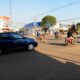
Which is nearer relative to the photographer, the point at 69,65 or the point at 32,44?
the point at 69,65

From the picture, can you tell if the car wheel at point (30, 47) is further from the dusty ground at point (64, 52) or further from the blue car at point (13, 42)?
the dusty ground at point (64, 52)

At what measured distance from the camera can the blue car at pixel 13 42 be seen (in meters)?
16.5

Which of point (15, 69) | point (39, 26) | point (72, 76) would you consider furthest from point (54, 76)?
point (39, 26)

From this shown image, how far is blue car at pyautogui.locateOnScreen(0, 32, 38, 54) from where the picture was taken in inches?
648

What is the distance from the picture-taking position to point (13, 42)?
16750mm

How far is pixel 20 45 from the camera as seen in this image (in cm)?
1705

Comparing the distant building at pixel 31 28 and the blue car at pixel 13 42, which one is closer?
the blue car at pixel 13 42

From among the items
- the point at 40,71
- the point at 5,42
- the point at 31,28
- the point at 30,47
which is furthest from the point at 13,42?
the point at 31,28

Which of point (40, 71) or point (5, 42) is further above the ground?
point (5, 42)

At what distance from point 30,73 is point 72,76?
6.17 feet

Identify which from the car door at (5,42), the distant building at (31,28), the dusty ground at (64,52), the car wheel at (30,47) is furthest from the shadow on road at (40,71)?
the distant building at (31,28)

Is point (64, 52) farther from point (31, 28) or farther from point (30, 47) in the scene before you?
point (31, 28)

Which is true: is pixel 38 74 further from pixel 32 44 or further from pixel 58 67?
pixel 32 44

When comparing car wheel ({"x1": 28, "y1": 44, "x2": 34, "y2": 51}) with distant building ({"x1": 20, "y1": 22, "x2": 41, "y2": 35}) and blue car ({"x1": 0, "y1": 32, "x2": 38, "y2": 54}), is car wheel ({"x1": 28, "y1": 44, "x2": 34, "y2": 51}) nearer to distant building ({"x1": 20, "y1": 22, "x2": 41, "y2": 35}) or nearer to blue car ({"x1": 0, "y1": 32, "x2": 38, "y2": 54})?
blue car ({"x1": 0, "y1": 32, "x2": 38, "y2": 54})
